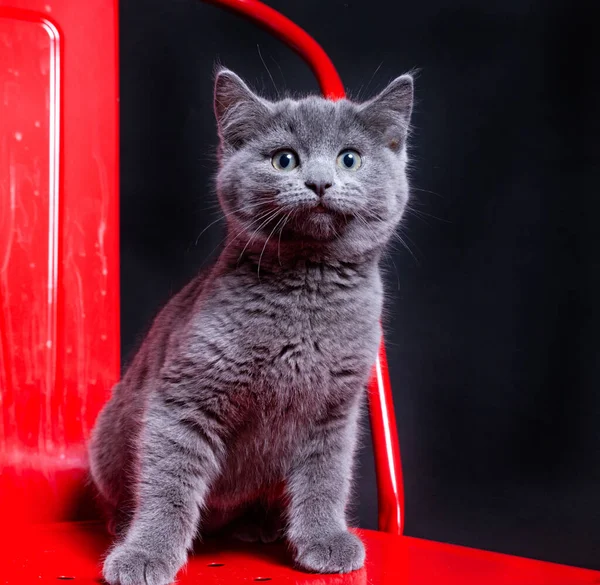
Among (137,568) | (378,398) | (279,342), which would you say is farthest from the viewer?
(378,398)

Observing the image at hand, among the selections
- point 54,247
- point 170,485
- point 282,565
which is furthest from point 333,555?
point 54,247

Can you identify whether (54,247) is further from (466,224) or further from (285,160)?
(466,224)

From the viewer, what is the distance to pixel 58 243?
160 centimetres

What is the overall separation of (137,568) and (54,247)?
0.72 metres

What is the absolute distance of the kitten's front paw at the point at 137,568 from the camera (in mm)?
1078

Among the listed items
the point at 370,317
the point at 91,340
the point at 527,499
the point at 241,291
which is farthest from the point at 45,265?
the point at 527,499

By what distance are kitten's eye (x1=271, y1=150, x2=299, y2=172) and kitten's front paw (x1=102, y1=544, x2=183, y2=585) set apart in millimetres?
558

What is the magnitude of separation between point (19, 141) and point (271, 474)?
79 cm

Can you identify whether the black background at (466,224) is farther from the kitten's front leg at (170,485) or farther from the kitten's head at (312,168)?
the kitten's front leg at (170,485)

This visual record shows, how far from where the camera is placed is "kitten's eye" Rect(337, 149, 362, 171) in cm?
122

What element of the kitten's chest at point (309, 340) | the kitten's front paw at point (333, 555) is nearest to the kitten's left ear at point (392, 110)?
the kitten's chest at point (309, 340)

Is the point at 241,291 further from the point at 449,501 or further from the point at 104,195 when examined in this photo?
the point at 449,501

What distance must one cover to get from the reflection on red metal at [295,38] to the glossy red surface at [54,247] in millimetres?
277

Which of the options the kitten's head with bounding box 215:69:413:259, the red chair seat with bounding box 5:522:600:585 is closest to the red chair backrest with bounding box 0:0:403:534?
the red chair seat with bounding box 5:522:600:585
